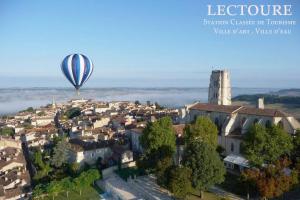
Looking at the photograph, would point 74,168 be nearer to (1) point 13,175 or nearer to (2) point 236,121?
(1) point 13,175

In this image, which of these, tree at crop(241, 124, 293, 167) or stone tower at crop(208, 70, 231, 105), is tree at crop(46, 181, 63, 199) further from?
stone tower at crop(208, 70, 231, 105)

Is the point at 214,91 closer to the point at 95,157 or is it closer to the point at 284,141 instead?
the point at 95,157

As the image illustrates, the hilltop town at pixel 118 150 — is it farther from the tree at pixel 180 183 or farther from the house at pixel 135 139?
the tree at pixel 180 183

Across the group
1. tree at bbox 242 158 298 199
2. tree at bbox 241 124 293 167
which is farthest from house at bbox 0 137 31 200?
tree at bbox 242 158 298 199

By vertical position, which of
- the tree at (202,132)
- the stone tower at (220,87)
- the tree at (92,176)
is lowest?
the tree at (92,176)

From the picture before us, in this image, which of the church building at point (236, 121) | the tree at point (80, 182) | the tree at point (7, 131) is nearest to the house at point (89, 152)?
the tree at point (80, 182)

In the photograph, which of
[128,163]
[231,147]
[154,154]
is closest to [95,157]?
[128,163]

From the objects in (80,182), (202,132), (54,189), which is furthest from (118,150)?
(202,132)
